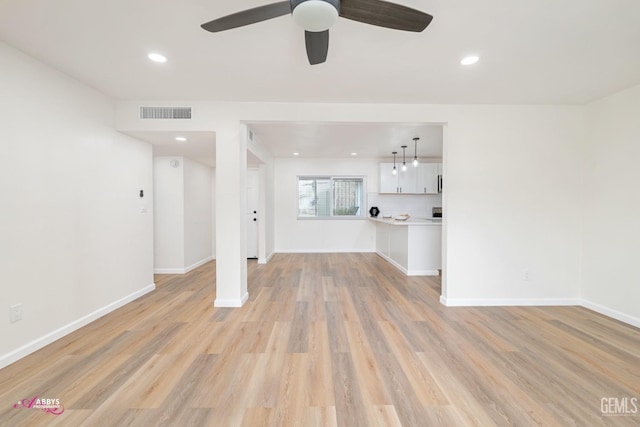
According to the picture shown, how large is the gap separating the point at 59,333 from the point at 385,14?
3.58 m

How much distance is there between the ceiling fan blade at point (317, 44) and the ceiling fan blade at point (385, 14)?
16 centimetres

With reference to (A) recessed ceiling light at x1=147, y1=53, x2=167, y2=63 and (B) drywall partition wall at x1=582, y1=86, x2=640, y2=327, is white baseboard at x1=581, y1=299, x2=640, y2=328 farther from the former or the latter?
(A) recessed ceiling light at x1=147, y1=53, x2=167, y2=63

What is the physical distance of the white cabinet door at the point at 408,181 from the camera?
6.20m

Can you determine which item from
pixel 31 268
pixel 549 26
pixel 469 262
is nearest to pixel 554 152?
pixel 469 262

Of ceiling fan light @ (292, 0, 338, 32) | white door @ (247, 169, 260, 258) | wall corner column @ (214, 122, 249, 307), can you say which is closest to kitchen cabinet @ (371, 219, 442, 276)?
wall corner column @ (214, 122, 249, 307)

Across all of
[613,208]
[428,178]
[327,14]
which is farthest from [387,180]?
[327,14]

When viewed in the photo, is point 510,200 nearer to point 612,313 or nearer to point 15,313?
point 612,313

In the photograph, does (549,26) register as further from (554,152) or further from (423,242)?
(423,242)

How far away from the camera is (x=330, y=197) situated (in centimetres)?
649

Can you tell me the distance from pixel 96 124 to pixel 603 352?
5233 mm

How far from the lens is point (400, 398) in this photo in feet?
5.11

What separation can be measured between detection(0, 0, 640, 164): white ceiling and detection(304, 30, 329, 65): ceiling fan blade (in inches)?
11.8

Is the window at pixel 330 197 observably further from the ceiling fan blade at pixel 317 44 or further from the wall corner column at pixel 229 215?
the ceiling fan blade at pixel 317 44

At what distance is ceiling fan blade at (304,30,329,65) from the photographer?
141 cm
